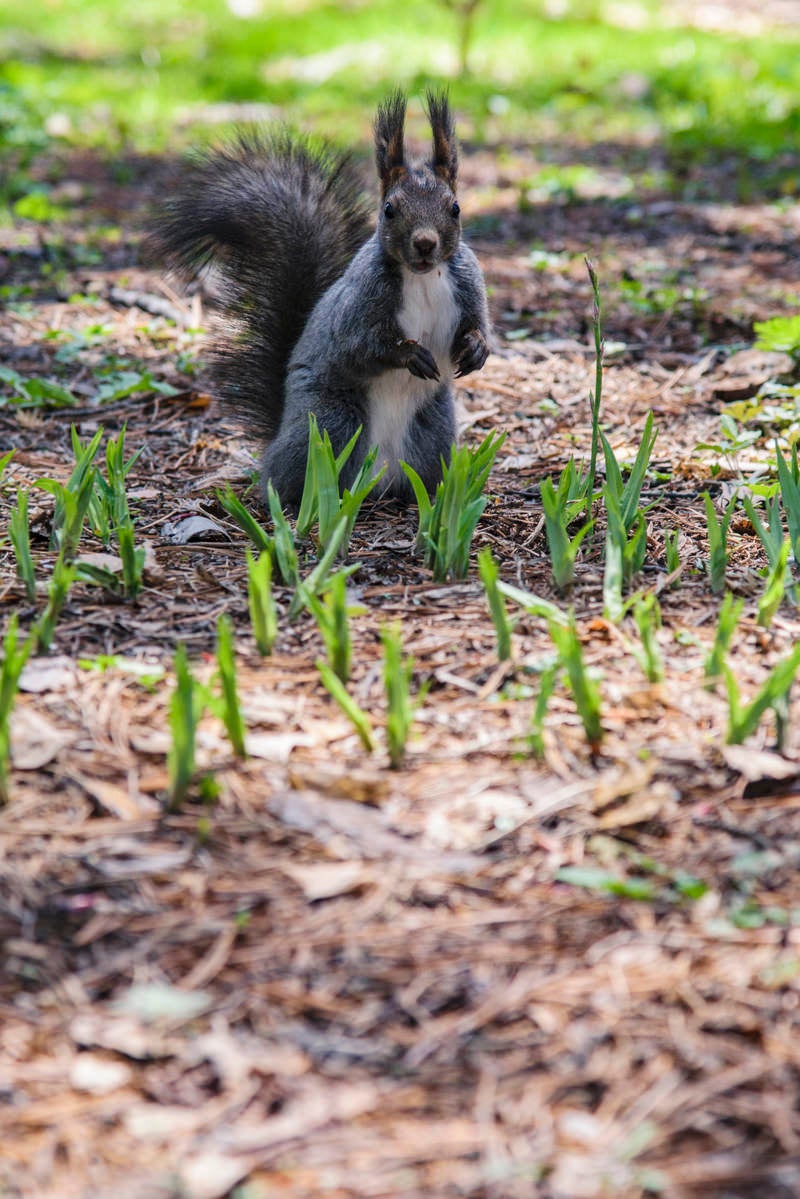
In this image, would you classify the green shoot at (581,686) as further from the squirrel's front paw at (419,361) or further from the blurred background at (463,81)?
the blurred background at (463,81)

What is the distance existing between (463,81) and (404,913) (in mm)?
8760

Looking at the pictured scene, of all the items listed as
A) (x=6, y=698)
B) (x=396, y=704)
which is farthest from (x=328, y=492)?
(x=6, y=698)

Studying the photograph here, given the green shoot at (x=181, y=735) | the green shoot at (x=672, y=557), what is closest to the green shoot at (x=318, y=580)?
the green shoot at (x=181, y=735)

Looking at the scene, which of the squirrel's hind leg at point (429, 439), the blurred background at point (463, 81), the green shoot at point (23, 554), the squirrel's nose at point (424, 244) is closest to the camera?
the green shoot at point (23, 554)

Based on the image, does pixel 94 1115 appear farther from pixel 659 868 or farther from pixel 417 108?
pixel 417 108

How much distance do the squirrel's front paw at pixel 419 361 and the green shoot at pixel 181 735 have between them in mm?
1343

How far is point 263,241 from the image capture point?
314 cm

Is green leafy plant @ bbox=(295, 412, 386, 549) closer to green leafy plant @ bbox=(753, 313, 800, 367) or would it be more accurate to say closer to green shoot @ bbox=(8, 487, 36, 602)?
green shoot @ bbox=(8, 487, 36, 602)

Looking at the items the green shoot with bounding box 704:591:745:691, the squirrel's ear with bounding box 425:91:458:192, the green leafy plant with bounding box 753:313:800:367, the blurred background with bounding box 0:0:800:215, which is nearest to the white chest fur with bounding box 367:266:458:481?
the squirrel's ear with bounding box 425:91:458:192

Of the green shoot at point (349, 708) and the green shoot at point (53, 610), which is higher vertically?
the green shoot at point (53, 610)

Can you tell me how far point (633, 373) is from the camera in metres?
3.91

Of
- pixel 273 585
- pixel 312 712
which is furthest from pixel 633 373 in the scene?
pixel 312 712

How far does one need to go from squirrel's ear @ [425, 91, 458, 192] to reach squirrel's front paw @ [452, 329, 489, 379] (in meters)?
0.36

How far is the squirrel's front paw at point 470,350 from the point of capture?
2.94 m
